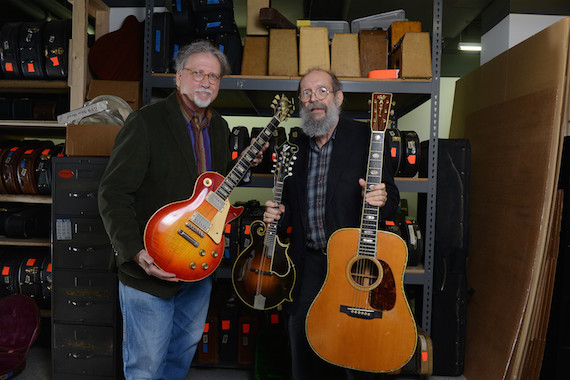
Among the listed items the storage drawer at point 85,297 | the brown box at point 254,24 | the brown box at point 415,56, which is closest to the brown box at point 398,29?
the brown box at point 415,56

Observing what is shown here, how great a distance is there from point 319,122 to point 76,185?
1464 millimetres

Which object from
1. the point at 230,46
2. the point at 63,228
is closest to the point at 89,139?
the point at 63,228

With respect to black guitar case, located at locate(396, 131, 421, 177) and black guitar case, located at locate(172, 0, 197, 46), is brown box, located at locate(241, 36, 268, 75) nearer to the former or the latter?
black guitar case, located at locate(172, 0, 197, 46)

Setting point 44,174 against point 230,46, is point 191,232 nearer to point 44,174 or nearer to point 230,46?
point 230,46

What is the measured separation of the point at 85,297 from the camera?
7.38 feet

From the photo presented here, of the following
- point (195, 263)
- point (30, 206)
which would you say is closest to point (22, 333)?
point (30, 206)

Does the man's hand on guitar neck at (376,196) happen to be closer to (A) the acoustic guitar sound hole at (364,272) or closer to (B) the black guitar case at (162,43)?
(A) the acoustic guitar sound hole at (364,272)

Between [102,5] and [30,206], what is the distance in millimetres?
1701

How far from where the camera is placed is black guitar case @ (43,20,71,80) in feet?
9.49

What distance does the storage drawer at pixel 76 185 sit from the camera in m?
2.22

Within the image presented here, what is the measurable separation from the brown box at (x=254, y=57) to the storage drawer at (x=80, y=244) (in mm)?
Answer: 1320

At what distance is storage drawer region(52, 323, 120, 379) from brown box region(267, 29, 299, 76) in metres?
1.87

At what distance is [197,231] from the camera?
5.03ft

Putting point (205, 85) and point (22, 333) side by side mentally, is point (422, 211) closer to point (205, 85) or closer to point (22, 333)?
point (205, 85)
